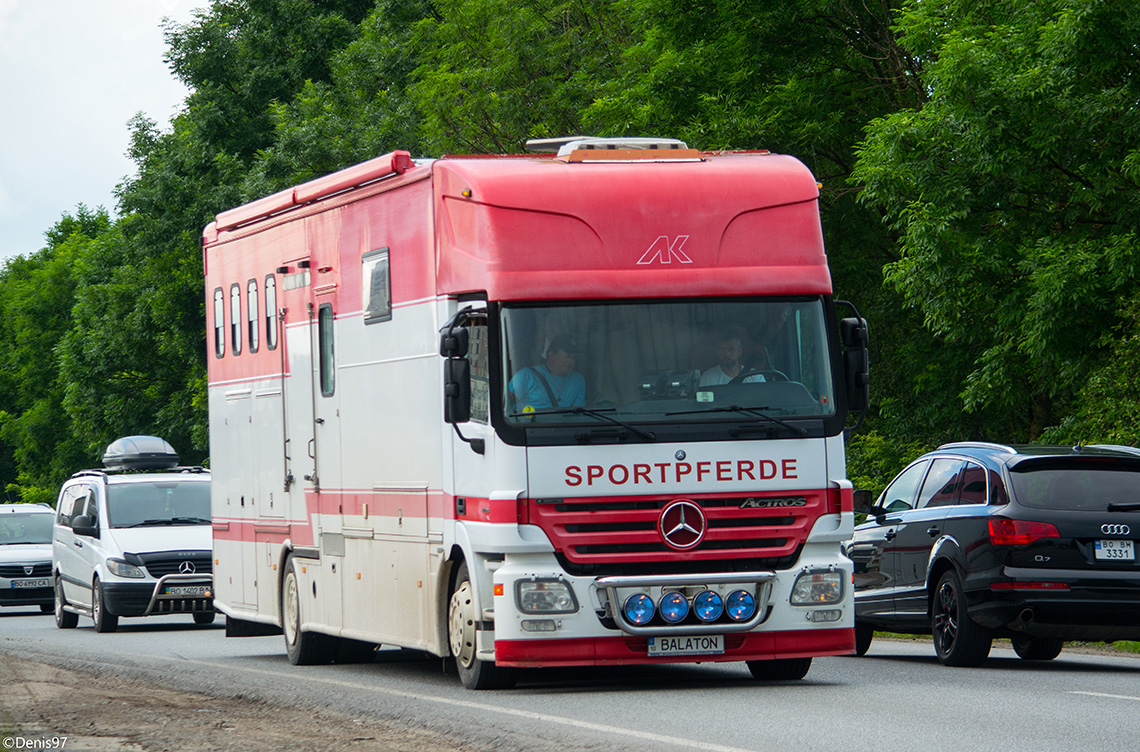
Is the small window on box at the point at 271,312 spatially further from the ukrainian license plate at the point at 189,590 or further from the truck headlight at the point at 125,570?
the truck headlight at the point at 125,570

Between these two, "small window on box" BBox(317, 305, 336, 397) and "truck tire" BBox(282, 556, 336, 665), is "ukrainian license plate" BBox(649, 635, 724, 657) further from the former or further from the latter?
"truck tire" BBox(282, 556, 336, 665)

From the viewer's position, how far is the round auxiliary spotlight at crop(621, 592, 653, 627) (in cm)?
1212

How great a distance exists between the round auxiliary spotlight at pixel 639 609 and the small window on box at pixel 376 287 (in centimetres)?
297

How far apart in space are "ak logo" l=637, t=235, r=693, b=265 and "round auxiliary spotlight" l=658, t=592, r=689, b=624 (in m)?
2.15

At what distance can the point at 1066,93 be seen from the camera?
23547 mm

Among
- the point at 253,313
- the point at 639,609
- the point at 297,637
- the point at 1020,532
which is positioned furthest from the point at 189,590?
the point at 639,609

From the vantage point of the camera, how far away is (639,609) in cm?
1212

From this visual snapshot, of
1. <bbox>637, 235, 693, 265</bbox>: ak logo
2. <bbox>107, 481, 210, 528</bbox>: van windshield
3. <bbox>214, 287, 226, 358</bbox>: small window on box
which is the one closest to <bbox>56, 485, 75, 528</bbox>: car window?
<bbox>107, 481, 210, 528</bbox>: van windshield

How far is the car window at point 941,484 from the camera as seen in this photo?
15258mm

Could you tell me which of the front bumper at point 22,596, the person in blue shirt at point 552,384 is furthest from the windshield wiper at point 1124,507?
the front bumper at point 22,596

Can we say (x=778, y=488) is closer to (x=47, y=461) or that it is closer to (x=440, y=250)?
(x=440, y=250)

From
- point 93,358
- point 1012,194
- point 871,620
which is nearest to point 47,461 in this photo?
point 93,358

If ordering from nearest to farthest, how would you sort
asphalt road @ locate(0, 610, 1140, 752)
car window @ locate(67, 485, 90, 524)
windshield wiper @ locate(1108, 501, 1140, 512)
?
asphalt road @ locate(0, 610, 1140, 752) < windshield wiper @ locate(1108, 501, 1140, 512) < car window @ locate(67, 485, 90, 524)

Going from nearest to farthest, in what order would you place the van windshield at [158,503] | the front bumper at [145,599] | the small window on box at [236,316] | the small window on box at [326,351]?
the small window on box at [326,351]
the small window on box at [236,316]
the front bumper at [145,599]
the van windshield at [158,503]
